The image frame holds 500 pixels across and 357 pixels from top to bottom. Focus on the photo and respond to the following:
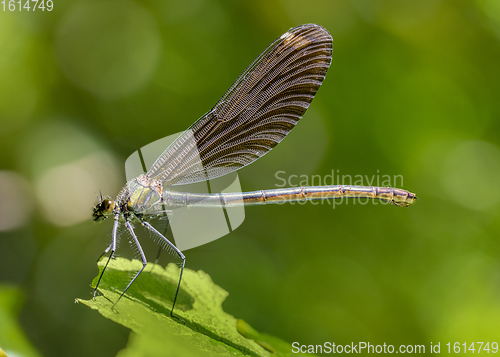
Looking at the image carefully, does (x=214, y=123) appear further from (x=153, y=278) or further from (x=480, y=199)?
(x=480, y=199)

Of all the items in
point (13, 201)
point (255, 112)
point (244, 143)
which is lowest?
point (13, 201)

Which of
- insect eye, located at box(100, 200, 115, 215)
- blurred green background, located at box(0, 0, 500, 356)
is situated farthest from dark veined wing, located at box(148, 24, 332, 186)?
blurred green background, located at box(0, 0, 500, 356)

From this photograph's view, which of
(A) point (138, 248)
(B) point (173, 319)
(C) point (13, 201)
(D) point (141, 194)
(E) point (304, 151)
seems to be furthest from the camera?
(E) point (304, 151)

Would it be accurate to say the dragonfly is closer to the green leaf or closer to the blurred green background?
the green leaf

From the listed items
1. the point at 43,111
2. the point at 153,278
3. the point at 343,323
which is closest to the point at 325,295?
the point at 343,323

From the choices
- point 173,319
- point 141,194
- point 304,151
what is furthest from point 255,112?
point 173,319

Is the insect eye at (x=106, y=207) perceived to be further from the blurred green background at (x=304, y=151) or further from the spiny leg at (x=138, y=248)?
the blurred green background at (x=304, y=151)

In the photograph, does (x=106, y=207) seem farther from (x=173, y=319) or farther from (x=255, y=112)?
(x=255, y=112)
